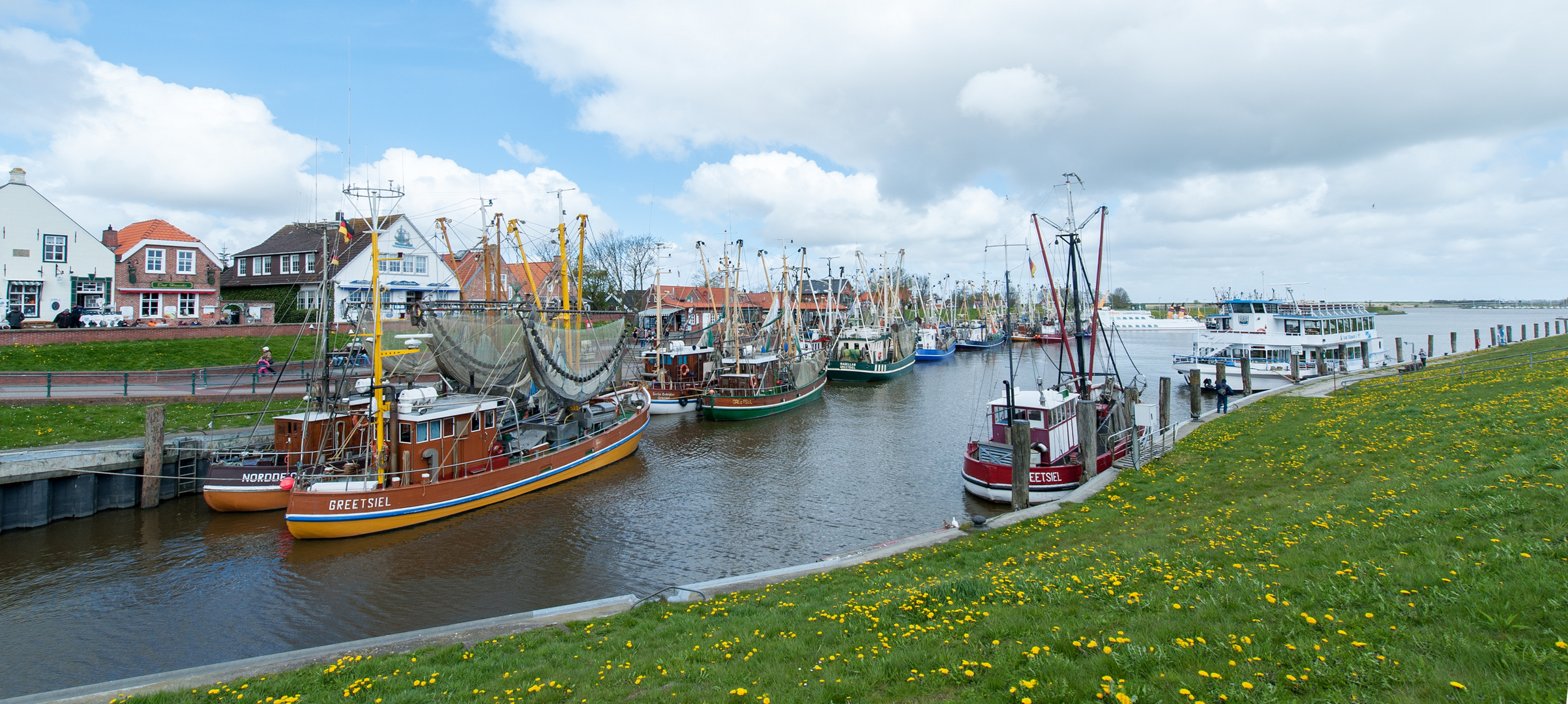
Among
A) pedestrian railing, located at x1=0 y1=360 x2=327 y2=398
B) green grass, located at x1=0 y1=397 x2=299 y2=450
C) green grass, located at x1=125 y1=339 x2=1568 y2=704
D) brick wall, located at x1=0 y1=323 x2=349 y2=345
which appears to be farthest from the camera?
brick wall, located at x1=0 y1=323 x2=349 y2=345

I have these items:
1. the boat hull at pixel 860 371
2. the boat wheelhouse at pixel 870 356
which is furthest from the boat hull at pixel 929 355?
the boat hull at pixel 860 371

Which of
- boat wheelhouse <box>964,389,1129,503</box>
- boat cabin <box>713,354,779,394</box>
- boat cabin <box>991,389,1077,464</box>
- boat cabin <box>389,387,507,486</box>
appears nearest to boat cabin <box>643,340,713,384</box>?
boat cabin <box>713,354,779,394</box>

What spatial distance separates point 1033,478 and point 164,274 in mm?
57170

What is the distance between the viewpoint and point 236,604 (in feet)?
52.4

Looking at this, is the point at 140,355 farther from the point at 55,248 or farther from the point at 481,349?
the point at 481,349

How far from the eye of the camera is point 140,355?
36.3 m

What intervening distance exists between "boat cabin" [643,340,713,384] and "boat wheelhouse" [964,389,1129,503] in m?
25.9

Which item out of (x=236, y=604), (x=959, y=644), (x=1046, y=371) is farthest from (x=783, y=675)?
(x=1046, y=371)

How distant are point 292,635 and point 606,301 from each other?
68.5 meters

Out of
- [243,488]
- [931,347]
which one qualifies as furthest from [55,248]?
[931,347]

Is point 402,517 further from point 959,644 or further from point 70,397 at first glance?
point 959,644

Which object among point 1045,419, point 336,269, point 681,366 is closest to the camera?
point 1045,419

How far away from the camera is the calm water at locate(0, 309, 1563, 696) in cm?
1441

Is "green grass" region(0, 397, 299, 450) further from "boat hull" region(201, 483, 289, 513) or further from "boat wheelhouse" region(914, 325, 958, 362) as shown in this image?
"boat wheelhouse" region(914, 325, 958, 362)
